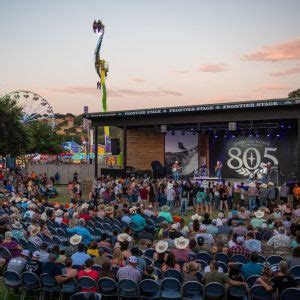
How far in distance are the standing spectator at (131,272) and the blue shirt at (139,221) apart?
5.41 m

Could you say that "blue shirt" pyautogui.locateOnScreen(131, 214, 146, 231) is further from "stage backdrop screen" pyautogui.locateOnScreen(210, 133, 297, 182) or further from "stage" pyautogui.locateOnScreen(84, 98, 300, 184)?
"stage backdrop screen" pyautogui.locateOnScreen(210, 133, 297, 182)

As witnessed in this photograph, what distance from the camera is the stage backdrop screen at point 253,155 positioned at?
30.2 metres

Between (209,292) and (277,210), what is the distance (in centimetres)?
922

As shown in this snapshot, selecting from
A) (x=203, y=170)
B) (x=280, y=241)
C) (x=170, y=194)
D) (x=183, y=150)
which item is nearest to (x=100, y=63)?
(x=183, y=150)

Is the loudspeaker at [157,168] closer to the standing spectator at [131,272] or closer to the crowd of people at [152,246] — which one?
the crowd of people at [152,246]

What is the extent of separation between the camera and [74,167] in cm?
3678

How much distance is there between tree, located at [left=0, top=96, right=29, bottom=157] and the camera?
3186cm

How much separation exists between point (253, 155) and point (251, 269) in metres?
24.9

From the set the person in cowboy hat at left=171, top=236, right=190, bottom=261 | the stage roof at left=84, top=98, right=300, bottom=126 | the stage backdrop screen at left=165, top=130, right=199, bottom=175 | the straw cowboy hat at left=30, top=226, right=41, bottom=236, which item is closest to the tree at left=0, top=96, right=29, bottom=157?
the stage roof at left=84, top=98, right=300, bottom=126

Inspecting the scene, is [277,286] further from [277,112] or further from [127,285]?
[277,112]

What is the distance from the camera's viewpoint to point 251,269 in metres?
7.93

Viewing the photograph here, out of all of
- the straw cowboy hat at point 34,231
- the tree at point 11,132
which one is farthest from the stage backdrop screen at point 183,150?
the straw cowboy hat at point 34,231

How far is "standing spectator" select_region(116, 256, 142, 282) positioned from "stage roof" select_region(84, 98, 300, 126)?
18.3 metres

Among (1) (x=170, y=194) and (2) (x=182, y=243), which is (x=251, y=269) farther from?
(1) (x=170, y=194)
